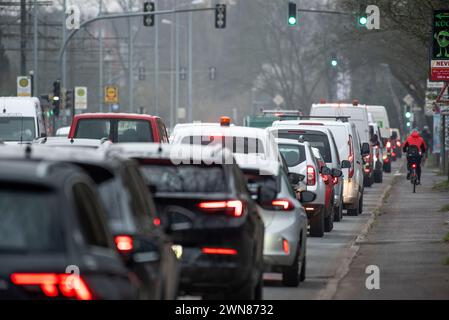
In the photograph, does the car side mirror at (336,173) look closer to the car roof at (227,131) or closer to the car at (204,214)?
the car roof at (227,131)

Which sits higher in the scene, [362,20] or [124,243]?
[362,20]

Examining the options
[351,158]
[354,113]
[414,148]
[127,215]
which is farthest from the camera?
[354,113]

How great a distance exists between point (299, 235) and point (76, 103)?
5081 cm

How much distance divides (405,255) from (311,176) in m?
4.53

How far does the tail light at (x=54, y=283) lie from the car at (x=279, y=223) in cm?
780

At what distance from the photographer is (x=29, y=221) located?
718 centimetres

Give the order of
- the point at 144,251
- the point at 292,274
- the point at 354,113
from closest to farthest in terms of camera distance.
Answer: the point at 144,251 → the point at 292,274 → the point at 354,113

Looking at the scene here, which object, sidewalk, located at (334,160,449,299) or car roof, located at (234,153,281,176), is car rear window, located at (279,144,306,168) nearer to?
sidewalk, located at (334,160,449,299)

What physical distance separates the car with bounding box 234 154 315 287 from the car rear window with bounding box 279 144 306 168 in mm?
8374

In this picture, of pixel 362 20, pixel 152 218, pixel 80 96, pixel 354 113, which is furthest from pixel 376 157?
pixel 152 218

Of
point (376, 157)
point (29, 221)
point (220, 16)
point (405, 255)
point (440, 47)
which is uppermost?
point (220, 16)

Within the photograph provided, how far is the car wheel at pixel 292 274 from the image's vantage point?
15.5 m

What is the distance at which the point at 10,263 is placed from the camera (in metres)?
7.06

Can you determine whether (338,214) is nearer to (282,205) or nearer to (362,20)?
(282,205)
